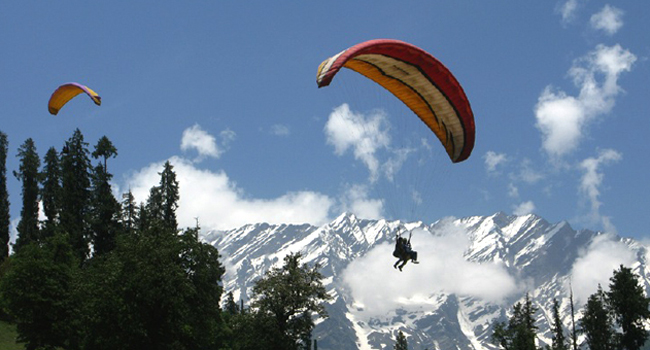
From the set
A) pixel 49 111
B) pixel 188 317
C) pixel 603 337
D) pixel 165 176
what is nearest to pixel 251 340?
pixel 188 317

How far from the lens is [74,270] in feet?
182

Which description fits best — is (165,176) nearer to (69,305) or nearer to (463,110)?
(69,305)

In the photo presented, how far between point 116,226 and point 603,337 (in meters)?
63.7

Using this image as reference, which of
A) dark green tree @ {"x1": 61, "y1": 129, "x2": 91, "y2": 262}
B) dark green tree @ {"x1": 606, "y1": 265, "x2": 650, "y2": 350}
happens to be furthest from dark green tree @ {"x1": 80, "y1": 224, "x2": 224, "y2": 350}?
dark green tree @ {"x1": 606, "y1": 265, "x2": 650, "y2": 350}

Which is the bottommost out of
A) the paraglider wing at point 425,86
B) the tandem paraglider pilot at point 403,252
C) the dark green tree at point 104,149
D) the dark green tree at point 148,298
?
the tandem paraglider pilot at point 403,252

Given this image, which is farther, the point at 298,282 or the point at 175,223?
the point at 175,223

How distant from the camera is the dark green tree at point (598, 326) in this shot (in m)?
95.8

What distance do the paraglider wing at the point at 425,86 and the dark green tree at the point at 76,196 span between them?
154 feet

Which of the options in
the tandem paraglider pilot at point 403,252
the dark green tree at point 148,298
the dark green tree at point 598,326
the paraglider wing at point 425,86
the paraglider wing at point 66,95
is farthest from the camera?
the dark green tree at point 598,326

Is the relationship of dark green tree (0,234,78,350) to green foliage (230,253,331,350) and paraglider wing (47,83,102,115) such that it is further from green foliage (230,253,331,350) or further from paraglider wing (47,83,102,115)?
green foliage (230,253,331,350)

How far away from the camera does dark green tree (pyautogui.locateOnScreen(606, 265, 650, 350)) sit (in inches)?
3246

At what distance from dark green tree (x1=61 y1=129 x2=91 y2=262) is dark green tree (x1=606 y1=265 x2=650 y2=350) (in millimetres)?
58208

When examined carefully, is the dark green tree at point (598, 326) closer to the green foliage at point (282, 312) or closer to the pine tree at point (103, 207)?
the green foliage at point (282, 312)

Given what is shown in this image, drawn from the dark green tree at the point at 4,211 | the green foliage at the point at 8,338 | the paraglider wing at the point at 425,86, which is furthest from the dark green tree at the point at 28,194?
the paraglider wing at the point at 425,86
